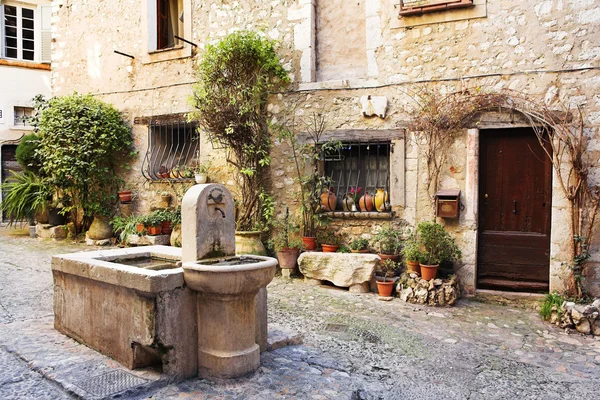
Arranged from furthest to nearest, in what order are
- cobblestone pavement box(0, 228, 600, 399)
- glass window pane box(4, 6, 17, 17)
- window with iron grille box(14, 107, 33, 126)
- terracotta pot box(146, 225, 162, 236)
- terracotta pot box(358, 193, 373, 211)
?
glass window pane box(4, 6, 17, 17) < window with iron grille box(14, 107, 33, 126) < terracotta pot box(146, 225, 162, 236) < terracotta pot box(358, 193, 373, 211) < cobblestone pavement box(0, 228, 600, 399)

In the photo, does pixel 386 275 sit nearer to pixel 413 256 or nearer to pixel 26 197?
pixel 413 256

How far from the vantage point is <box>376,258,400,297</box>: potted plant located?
18.5ft

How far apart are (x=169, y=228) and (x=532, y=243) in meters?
5.36

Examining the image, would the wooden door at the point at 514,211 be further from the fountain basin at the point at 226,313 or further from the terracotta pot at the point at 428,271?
the fountain basin at the point at 226,313

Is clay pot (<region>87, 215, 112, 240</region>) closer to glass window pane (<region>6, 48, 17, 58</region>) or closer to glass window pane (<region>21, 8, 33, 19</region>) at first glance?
glass window pane (<region>6, 48, 17, 58</region>)

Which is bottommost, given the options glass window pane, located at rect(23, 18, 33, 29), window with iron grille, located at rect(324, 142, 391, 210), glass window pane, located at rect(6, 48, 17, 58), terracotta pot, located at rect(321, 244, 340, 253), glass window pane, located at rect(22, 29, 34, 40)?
terracotta pot, located at rect(321, 244, 340, 253)

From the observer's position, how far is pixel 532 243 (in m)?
5.55

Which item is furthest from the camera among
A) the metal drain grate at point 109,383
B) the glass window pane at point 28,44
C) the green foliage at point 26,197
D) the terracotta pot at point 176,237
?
the glass window pane at point 28,44

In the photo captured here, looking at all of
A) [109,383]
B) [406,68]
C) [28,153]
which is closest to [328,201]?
[406,68]

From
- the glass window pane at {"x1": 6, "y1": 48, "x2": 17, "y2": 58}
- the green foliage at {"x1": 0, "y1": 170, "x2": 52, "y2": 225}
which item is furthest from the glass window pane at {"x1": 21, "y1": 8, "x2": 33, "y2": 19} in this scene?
the green foliage at {"x1": 0, "y1": 170, "x2": 52, "y2": 225}

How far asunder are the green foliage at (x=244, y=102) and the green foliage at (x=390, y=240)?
1760 millimetres

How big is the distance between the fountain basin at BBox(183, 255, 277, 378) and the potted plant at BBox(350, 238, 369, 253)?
9.94 ft

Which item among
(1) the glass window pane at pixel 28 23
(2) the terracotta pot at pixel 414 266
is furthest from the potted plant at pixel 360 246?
(1) the glass window pane at pixel 28 23

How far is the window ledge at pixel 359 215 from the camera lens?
6133 millimetres
